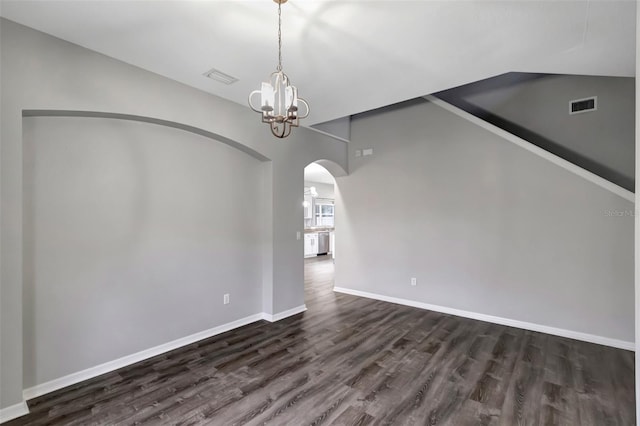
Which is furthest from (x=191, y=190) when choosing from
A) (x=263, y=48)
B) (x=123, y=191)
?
(x=263, y=48)

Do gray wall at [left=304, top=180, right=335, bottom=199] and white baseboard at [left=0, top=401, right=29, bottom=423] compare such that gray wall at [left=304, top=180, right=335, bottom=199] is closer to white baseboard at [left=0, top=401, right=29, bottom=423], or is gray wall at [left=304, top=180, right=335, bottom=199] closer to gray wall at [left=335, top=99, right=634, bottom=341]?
gray wall at [left=335, top=99, right=634, bottom=341]

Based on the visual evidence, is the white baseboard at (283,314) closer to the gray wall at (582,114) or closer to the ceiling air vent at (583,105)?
the gray wall at (582,114)

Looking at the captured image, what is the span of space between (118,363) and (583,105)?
6456 mm

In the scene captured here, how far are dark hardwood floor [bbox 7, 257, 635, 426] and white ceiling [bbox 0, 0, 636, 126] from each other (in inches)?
116

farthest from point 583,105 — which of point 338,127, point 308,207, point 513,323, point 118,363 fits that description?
point 308,207

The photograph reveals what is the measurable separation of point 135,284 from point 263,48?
8.62 feet

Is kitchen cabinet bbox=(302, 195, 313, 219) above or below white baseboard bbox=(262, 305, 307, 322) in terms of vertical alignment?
above

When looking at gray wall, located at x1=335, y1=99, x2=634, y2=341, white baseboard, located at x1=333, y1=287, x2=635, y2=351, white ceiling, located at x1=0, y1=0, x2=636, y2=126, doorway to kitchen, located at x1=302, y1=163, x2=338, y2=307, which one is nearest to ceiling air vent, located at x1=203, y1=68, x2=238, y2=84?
white ceiling, located at x1=0, y1=0, x2=636, y2=126

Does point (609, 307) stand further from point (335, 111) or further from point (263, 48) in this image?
point (263, 48)

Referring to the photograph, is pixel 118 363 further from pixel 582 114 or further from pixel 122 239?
pixel 582 114

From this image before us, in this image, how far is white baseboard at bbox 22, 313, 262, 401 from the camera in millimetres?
2444

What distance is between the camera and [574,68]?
119 inches

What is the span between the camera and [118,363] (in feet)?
9.43

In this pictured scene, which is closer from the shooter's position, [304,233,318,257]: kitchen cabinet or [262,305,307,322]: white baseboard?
[262,305,307,322]: white baseboard
